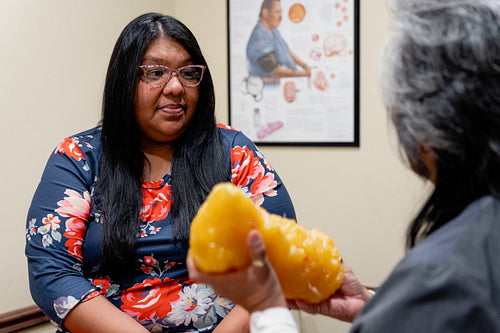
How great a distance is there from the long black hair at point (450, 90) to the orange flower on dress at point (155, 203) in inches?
36.2

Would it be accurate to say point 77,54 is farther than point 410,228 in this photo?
Yes

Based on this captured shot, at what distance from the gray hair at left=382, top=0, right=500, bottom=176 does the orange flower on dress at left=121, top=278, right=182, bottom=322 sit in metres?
0.96

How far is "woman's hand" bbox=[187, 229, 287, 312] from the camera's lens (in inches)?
32.5

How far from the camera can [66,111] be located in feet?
7.30

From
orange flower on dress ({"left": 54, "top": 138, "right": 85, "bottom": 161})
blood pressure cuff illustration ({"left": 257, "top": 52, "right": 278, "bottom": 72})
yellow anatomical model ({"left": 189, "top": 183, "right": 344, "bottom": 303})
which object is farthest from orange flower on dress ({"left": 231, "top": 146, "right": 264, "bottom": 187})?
blood pressure cuff illustration ({"left": 257, "top": 52, "right": 278, "bottom": 72})

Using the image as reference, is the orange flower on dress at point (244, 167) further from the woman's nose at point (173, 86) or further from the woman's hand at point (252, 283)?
the woman's hand at point (252, 283)

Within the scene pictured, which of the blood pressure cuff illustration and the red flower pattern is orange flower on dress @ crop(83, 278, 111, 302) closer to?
the red flower pattern

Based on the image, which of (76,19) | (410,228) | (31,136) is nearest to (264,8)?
(76,19)

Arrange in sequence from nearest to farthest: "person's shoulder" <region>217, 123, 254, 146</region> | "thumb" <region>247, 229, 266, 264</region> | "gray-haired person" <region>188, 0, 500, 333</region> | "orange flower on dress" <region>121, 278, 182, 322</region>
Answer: "gray-haired person" <region>188, 0, 500, 333</region> → "thumb" <region>247, 229, 266, 264</region> → "orange flower on dress" <region>121, 278, 182, 322</region> → "person's shoulder" <region>217, 123, 254, 146</region>

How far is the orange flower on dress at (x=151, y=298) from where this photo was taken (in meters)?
1.47

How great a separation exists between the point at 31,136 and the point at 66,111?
0.23 m

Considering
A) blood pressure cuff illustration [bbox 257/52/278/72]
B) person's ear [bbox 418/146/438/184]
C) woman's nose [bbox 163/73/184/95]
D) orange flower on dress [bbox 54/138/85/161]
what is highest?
blood pressure cuff illustration [bbox 257/52/278/72]

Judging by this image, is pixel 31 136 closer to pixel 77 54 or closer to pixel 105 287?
pixel 77 54

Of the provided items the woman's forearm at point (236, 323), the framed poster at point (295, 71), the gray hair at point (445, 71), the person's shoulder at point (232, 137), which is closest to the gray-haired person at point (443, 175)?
the gray hair at point (445, 71)
